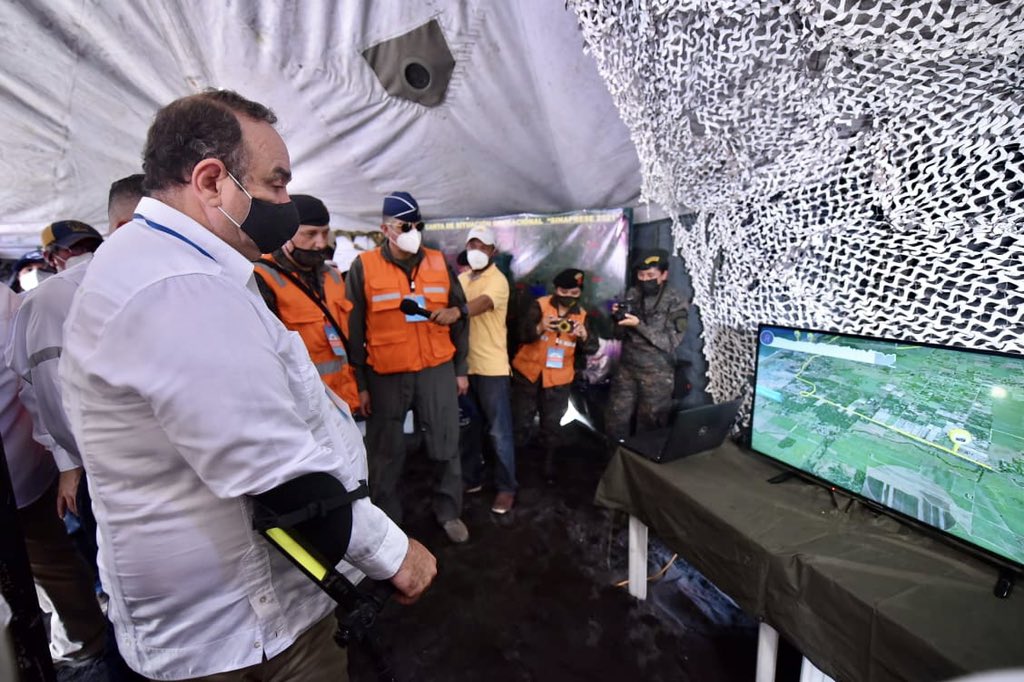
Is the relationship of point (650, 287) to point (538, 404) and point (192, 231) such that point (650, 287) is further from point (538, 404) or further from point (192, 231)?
point (192, 231)

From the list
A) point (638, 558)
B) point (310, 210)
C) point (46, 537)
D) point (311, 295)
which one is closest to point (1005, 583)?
point (638, 558)

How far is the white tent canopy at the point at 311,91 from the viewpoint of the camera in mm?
1446

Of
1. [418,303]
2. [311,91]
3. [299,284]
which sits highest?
[311,91]

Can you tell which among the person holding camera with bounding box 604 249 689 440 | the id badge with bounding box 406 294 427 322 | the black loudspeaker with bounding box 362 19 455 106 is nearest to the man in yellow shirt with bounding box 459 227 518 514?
the id badge with bounding box 406 294 427 322

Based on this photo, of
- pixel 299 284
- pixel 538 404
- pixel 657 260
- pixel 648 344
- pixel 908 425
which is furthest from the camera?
pixel 538 404

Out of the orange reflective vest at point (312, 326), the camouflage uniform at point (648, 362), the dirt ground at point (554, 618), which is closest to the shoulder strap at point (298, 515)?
the orange reflective vest at point (312, 326)

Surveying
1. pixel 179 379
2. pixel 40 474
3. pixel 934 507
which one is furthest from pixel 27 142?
pixel 934 507

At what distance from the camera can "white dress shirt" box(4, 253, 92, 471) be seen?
1.45 m

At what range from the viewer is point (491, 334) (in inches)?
115

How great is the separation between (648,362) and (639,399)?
0.28 meters

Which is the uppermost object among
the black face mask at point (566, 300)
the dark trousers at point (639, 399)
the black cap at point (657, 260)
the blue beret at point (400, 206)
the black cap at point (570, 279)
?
the blue beret at point (400, 206)

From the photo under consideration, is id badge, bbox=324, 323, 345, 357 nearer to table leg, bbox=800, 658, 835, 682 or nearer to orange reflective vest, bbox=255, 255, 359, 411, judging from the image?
orange reflective vest, bbox=255, 255, 359, 411

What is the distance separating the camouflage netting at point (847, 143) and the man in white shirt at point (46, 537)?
2476 millimetres

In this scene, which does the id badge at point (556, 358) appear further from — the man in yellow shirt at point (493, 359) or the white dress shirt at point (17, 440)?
the white dress shirt at point (17, 440)
